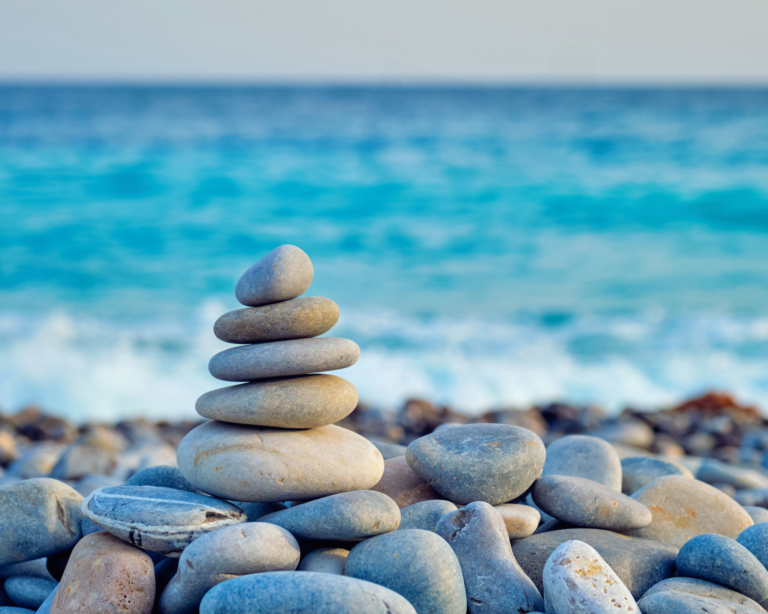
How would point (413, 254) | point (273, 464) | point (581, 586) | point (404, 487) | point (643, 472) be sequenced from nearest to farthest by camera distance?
1. point (581, 586)
2. point (273, 464)
3. point (404, 487)
4. point (643, 472)
5. point (413, 254)

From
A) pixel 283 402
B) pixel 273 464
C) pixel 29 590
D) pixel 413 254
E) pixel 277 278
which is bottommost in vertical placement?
pixel 29 590

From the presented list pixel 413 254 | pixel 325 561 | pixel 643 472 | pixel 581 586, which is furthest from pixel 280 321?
pixel 413 254

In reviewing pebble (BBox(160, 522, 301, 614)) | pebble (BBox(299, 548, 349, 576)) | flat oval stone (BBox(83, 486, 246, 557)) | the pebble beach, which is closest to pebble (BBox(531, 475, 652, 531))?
the pebble beach

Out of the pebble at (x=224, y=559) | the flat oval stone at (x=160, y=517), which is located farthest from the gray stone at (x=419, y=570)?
the flat oval stone at (x=160, y=517)

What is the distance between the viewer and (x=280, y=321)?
8.43 ft

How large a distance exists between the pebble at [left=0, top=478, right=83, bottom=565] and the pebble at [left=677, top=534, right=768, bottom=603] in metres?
2.31

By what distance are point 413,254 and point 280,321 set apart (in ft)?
36.8

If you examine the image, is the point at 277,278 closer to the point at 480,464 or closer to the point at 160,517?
the point at 160,517

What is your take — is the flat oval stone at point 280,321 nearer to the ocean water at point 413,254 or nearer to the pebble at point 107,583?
the pebble at point 107,583

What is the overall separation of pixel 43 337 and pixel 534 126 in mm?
23772

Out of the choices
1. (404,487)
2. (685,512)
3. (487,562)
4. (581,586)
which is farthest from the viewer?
(685,512)

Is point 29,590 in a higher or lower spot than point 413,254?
lower

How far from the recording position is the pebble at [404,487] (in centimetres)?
275

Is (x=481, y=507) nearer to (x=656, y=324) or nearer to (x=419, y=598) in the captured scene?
(x=419, y=598)
